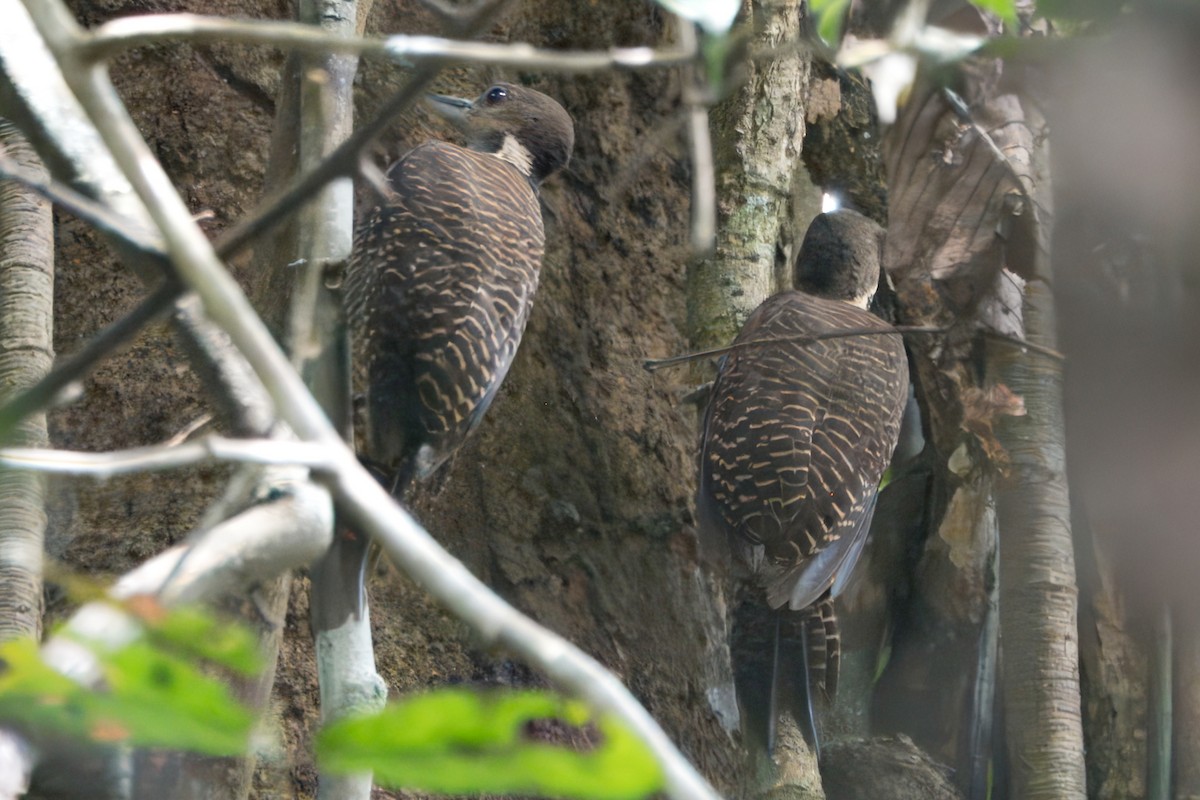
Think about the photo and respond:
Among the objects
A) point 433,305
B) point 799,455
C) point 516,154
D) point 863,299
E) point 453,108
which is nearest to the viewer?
point 433,305

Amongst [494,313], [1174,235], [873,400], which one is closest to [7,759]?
[494,313]

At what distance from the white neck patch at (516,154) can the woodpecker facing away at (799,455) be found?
0.84 metres

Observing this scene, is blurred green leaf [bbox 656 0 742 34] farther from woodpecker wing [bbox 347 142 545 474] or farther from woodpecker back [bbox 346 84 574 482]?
woodpecker wing [bbox 347 142 545 474]

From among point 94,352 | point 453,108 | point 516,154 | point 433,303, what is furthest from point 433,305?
point 94,352

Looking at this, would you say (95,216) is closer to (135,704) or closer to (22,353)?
(135,704)

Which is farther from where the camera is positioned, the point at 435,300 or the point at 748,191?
the point at 748,191

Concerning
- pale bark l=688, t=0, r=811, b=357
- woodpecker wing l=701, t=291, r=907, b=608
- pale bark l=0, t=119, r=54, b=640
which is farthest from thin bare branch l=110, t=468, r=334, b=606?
pale bark l=688, t=0, r=811, b=357

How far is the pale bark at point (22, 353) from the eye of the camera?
2451mm

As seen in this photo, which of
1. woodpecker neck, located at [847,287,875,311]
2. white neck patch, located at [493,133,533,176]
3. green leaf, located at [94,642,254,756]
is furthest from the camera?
woodpecker neck, located at [847,287,875,311]

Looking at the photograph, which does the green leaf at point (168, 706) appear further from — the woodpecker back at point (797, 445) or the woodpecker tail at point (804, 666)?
the woodpecker tail at point (804, 666)

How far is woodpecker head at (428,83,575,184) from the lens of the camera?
4061 millimetres

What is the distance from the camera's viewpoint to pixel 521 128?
4078 mm

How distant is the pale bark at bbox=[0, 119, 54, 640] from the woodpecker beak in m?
1.54

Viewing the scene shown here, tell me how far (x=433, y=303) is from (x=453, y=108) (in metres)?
1.34
